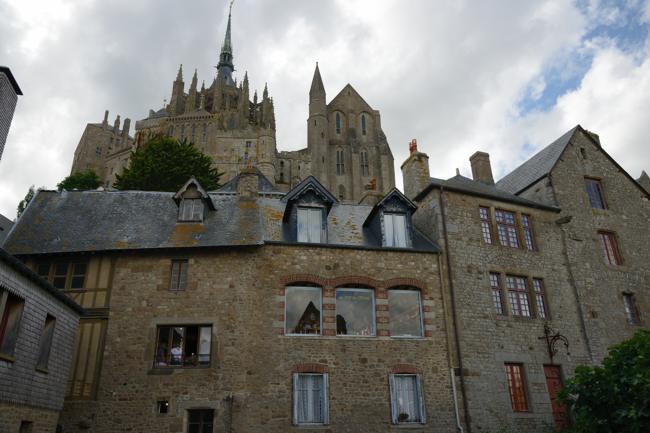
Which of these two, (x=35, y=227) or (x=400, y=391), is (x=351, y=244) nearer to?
(x=400, y=391)

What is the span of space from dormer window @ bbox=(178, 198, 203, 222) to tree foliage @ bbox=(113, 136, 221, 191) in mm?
16046

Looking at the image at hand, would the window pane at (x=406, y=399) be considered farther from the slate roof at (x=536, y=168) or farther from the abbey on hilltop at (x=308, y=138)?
the abbey on hilltop at (x=308, y=138)

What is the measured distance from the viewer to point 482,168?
76.8ft

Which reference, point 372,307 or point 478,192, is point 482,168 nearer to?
point 478,192

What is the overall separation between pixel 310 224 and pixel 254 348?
430cm

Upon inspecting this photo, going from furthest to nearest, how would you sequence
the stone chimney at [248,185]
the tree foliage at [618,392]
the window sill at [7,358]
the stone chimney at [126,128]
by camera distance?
1. the stone chimney at [126,128]
2. the stone chimney at [248,185]
3. the tree foliage at [618,392]
4. the window sill at [7,358]

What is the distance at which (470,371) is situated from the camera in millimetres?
15281

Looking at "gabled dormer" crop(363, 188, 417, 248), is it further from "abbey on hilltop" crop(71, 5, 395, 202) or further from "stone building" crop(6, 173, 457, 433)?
"abbey on hilltop" crop(71, 5, 395, 202)

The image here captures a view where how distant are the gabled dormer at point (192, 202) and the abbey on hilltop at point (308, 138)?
147 feet

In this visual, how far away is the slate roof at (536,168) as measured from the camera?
20.5 m

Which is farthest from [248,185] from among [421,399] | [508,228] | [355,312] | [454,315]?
[508,228]

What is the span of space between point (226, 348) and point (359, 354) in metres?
3.73

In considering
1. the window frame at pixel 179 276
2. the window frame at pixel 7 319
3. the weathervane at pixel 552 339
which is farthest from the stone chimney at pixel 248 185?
the weathervane at pixel 552 339

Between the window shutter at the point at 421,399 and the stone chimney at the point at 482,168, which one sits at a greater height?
the stone chimney at the point at 482,168
